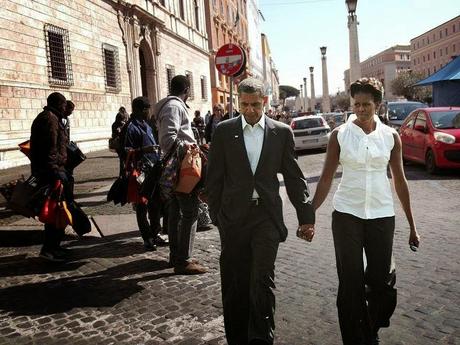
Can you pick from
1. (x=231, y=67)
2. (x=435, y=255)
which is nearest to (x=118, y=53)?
(x=231, y=67)

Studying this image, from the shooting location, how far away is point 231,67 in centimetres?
827

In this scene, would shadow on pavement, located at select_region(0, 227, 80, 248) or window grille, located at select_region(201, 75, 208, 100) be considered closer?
shadow on pavement, located at select_region(0, 227, 80, 248)

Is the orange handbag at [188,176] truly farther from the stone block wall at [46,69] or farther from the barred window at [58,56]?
the barred window at [58,56]

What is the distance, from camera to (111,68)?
18125 millimetres

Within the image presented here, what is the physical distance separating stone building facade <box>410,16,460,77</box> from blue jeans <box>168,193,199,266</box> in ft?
302

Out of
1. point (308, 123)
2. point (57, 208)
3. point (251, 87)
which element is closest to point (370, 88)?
point (251, 87)

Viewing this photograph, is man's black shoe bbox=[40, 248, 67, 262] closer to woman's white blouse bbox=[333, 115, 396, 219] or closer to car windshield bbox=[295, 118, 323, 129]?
woman's white blouse bbox=[333, 115, 396, 219]

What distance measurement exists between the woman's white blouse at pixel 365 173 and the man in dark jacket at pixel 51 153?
309cm

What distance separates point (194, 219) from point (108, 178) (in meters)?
6.37

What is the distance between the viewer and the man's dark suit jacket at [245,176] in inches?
107

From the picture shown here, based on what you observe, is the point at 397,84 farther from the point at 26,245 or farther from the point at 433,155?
the point at 26,245

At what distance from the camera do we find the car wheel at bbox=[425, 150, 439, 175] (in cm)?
989

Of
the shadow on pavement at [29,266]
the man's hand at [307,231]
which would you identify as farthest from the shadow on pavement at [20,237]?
the man's hand at [307,231]

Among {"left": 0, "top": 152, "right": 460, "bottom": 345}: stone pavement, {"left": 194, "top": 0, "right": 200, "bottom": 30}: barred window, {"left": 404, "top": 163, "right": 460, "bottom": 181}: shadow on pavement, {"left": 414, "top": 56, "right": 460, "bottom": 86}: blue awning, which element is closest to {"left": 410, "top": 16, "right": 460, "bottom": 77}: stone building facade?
{"left": 194, "top": 0, "right": 200, "bottom": 30}: barred window
